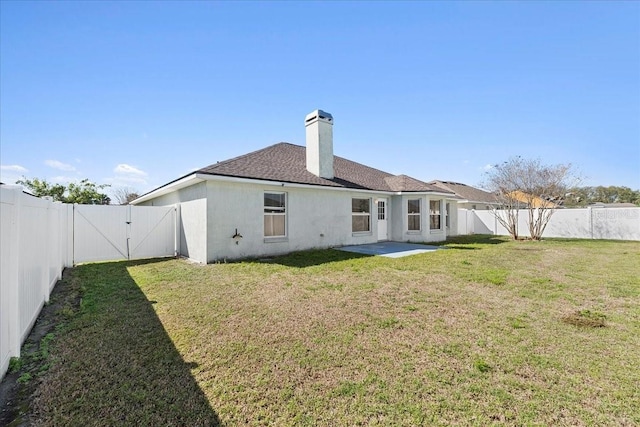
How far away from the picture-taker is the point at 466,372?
10.2ft

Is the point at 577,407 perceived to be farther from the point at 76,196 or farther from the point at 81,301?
the point at 76,196

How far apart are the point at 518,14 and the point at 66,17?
14090mm

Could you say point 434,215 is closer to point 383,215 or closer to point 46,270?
point 383,215

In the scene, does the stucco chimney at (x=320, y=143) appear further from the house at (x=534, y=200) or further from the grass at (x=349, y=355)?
the house at (x=534, y=200)

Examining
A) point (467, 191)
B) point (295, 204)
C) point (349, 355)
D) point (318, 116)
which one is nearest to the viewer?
point (349, 355)

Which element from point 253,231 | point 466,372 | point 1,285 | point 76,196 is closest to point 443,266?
point 466,372

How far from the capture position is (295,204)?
12.1 meters

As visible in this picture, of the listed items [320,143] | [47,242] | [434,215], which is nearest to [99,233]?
[47,242]

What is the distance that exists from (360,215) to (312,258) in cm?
524

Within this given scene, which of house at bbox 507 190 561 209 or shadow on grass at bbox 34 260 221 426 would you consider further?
house at bbox 507 190 561 209

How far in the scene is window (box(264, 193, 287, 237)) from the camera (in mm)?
11328

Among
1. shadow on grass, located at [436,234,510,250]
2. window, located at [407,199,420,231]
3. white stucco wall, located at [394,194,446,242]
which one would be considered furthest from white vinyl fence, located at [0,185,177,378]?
shadow on grass, located at [436,234,510,250]

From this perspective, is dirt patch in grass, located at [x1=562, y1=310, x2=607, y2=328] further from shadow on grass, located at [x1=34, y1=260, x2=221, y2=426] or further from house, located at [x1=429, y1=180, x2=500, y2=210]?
house, located at [x1=429, y1=180, x2=500, y2=210]

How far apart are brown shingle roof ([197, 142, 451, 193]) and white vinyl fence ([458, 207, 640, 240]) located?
9.15 m
